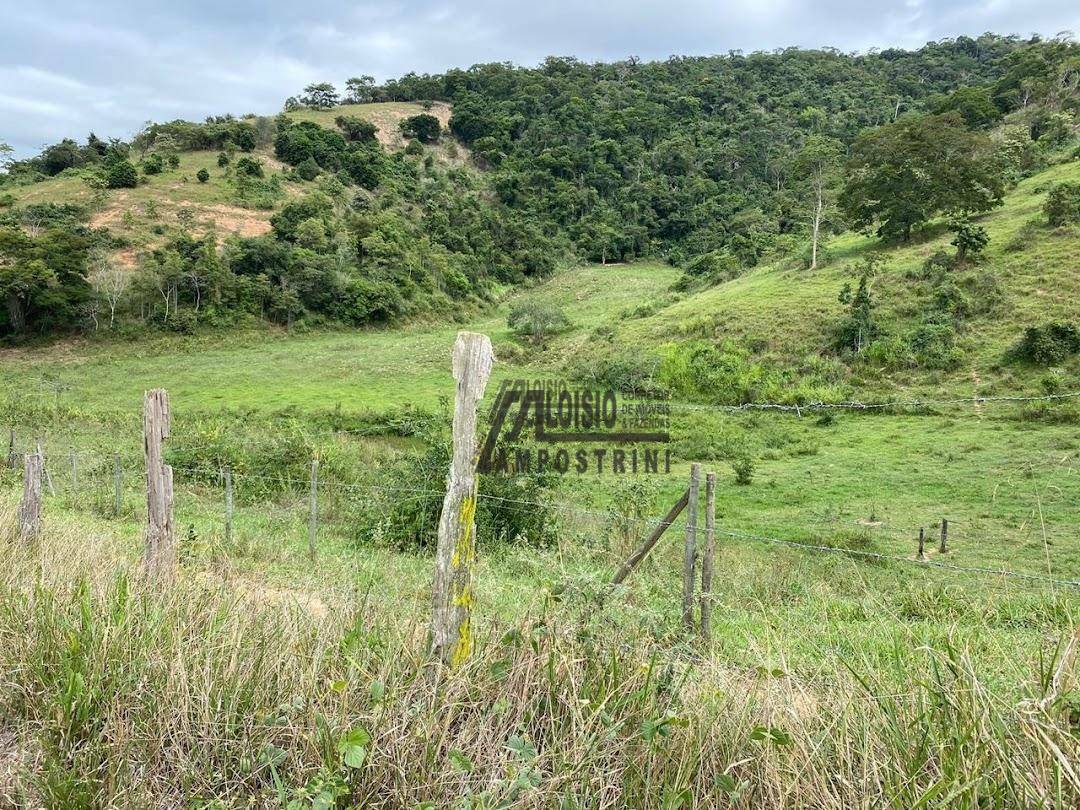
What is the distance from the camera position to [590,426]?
22188 mm

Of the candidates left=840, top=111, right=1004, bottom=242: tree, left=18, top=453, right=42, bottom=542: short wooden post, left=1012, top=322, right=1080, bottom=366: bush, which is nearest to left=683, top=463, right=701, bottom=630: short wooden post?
left=18, top=453, right=42, bottom=542: short wooden post

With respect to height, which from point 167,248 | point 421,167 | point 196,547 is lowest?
point 196,547

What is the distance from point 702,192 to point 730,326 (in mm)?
48937

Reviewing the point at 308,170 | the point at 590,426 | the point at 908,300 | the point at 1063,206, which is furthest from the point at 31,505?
the point at 308,170

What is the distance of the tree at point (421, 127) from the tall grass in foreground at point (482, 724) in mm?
86105

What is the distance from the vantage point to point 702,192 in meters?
72.3

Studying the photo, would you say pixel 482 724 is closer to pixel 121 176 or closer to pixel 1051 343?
pixel 1051 343

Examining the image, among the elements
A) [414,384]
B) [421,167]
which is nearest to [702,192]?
[421,167]

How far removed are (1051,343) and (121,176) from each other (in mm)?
58181

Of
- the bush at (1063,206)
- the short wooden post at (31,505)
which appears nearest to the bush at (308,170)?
the bush at (1063,206)

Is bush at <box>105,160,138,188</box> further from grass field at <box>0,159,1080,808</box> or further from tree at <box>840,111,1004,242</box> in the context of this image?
grass field at <box>0,159,1080,808</box>

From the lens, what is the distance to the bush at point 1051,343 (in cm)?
2081

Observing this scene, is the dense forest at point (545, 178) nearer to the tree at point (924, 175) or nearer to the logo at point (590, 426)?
the tree at point (924, 175)

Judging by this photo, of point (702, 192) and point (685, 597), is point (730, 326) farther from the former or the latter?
point (702, 192)
